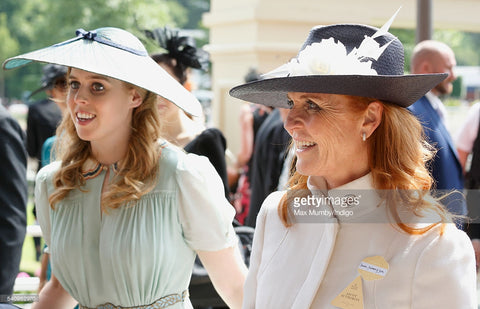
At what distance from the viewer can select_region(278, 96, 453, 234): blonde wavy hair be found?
Result: 2.05m

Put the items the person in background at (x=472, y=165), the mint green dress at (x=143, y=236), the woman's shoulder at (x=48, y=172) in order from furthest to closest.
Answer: the person in background at (x=472, y=165), the woman's shoulder at (x=48, y=172), the mint green dress at (x=143, y=236)

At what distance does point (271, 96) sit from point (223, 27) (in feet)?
27.6

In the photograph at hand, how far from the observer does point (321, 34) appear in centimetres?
228

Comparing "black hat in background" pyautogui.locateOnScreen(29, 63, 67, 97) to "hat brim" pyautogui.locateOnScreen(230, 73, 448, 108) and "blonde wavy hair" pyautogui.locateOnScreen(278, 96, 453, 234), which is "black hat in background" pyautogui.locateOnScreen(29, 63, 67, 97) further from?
"blonde wavy hair" pyautogui.locateOnScreen(278, 96, 453, 234)

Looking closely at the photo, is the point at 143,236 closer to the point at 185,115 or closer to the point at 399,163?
the point at 399,163

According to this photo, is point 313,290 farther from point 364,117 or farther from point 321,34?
point 321,34

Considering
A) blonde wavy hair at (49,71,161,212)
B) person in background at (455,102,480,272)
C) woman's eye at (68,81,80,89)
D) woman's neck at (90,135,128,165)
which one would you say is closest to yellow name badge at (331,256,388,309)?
blonde wavy hair at (49,71,161,212)

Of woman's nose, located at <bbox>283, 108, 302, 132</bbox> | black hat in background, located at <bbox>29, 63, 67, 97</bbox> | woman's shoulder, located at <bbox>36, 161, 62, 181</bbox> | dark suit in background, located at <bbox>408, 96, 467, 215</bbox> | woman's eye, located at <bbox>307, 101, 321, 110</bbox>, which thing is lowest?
dark suit in background, located at <bbox>408, 96, 467, 215</bbox>

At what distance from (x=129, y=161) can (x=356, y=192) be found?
105 centimetres

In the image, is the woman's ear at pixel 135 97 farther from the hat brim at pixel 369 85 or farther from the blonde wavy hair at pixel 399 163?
the blonde wavy hair at pixel 399 163

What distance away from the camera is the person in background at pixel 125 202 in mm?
2666

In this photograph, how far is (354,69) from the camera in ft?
6.88

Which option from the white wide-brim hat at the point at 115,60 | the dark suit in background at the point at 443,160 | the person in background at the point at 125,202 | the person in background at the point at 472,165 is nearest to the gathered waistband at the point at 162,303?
the person in background at the point at 125,202

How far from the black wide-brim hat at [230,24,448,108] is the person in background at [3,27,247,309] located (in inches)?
26.1
